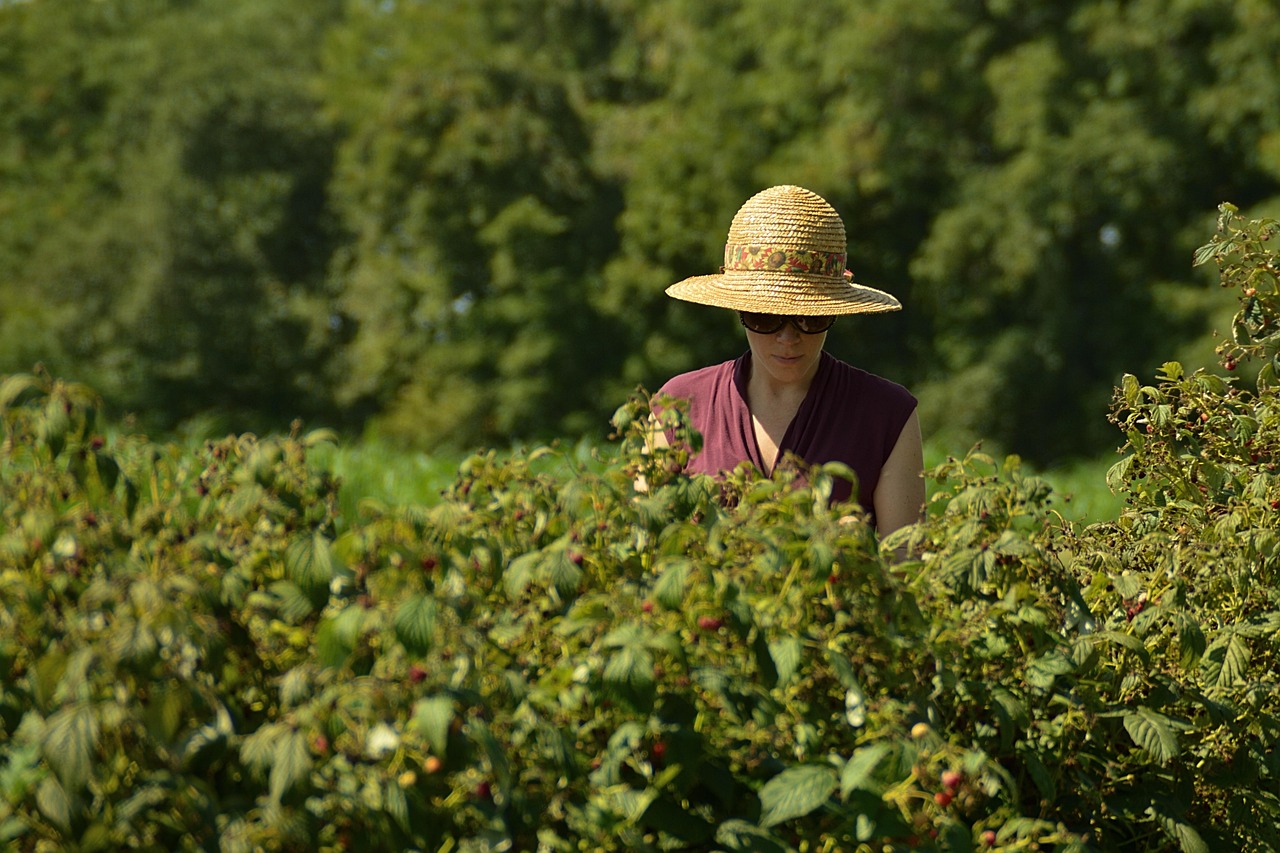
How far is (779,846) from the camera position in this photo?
1735mm

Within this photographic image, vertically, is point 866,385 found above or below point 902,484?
above

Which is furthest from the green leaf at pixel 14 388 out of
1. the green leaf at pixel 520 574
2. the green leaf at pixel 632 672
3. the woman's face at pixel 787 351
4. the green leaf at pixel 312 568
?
the woman's face at pixel 787 351

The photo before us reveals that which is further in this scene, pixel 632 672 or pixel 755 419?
pixel 755 419

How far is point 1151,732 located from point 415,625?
1.03 meters

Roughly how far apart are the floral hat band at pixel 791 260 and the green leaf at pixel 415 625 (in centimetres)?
179

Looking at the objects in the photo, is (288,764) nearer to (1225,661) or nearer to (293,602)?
(293,602)

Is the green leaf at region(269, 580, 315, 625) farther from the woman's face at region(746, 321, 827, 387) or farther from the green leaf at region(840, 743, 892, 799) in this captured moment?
the woman's face at region(746, 321, 827, 387)

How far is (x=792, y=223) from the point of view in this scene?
10.8 ft

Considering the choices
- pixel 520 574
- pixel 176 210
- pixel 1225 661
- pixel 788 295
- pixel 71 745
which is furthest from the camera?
pixel 176 210

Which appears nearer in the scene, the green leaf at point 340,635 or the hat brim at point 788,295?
the green leaf at point 340,635

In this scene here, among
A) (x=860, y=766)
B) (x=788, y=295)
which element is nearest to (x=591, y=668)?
(x=860, y=766)

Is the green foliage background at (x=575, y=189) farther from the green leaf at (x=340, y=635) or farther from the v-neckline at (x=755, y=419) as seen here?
the green leaf at (x=340, y=635)

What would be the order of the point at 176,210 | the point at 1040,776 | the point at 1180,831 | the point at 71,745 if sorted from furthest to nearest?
the point at 176,210, the point at 1180,831, the point at 1040,776, the point at 71,745

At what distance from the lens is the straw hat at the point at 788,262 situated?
10.5ft
